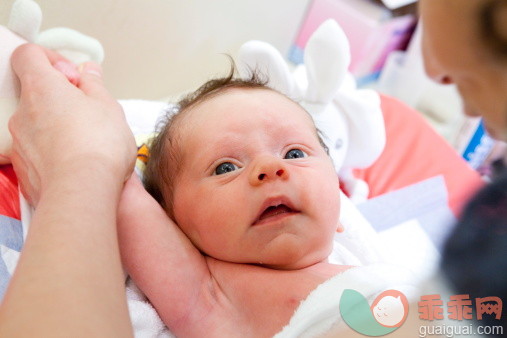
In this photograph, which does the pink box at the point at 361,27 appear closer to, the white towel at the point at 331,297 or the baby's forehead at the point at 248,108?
the baby's forehead at the point at 248,108

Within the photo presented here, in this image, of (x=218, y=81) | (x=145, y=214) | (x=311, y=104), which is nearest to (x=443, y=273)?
(x=145, y=214)

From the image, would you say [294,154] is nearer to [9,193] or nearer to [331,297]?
[331,297]

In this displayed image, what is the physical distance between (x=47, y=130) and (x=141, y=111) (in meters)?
0.51

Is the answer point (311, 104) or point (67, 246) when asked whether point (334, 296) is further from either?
point (311, 104)

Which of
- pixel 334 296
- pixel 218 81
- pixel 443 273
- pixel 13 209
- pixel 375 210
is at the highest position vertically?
pixel 443 273

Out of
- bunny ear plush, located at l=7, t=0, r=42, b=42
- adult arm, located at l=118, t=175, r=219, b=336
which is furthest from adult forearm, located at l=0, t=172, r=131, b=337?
bunny ear plush, located at l=7, t=0, r=42, b=42

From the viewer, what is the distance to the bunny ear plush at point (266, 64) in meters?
1.15

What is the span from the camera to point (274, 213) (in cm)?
78

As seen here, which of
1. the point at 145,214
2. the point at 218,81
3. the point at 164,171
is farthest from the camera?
the point at 218,81

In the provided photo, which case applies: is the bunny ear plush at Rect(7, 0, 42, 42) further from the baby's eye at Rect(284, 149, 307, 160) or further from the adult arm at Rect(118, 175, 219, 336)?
the baby's eye at Rect(284, 149, 307, 160)

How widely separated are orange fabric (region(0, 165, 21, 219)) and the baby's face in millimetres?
297

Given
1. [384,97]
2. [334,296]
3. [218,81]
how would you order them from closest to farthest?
[334,296] < [218,81] < [384,97]

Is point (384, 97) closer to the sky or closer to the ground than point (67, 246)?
closer to the ground

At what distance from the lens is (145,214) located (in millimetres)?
808
